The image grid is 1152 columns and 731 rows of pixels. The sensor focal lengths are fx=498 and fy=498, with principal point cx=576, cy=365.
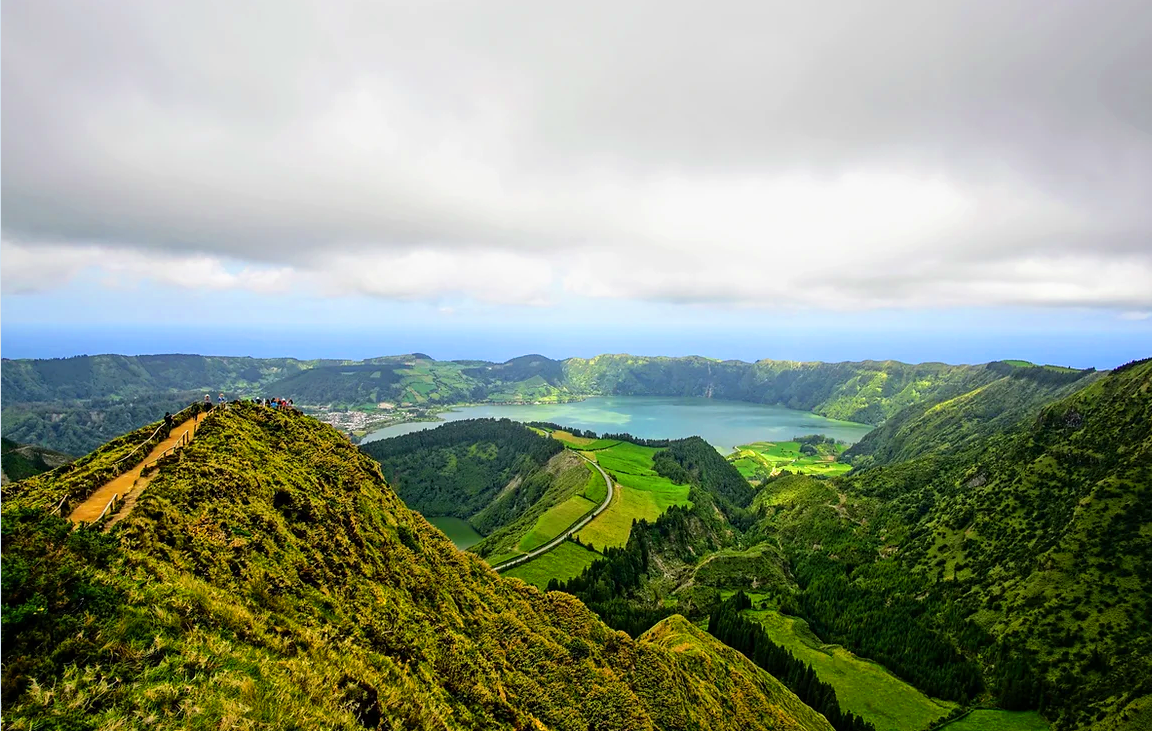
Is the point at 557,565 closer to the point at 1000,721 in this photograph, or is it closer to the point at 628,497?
the point at 628,497

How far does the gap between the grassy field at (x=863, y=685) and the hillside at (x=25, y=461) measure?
480ft

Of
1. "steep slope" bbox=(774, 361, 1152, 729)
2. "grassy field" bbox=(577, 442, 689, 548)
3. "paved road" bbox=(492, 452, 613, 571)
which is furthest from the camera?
"grassy field" bbox=(577, 442, 689, 548)

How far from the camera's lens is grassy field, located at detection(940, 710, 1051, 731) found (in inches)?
2768

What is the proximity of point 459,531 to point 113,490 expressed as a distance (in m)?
148

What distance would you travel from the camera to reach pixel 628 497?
138 meters

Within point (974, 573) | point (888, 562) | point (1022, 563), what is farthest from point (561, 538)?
point (1022, 563)

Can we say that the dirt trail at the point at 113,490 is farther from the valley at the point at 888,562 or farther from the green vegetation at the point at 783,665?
the green vegetation at the point at 783,665

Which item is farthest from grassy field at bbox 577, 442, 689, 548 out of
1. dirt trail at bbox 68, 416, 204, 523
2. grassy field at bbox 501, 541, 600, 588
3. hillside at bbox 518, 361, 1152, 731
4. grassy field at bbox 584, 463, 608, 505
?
dirt trail at bbox 68, 416, 204, 523

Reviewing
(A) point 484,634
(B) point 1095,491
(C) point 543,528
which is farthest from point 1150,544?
(A) point 484,634

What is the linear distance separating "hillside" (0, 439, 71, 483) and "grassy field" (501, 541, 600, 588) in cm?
Answer: 9657

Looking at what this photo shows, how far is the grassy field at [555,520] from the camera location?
3999 inches

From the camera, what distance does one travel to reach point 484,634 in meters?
36.7

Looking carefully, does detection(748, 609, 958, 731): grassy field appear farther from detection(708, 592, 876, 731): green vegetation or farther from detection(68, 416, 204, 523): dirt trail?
detection(68, 416, 204, 523): dirt trail

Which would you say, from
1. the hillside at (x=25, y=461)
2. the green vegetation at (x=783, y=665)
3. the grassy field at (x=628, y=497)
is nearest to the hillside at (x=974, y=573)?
the grassy field at (x=628, y=497)
